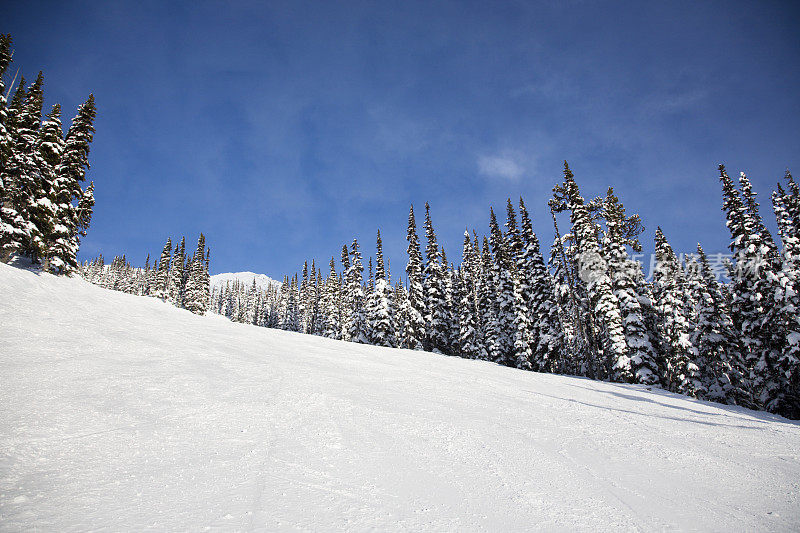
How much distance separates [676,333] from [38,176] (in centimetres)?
5067

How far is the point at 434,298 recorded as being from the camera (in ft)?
152

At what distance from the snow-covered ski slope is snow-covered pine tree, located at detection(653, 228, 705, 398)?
20298 millimetres

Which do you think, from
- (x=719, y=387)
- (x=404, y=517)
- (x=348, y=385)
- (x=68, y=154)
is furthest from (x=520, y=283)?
(x=68, y=154)

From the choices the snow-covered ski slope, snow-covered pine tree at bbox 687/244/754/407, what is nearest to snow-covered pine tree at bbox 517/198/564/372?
snow-covered pine tree at bbox 687/244/754/407

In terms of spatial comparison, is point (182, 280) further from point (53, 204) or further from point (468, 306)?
point (468, 306)

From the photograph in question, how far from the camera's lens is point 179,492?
17.4ft

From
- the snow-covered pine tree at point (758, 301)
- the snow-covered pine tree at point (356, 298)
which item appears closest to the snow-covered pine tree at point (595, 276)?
the snow-covered pine tree at point (758, 301)

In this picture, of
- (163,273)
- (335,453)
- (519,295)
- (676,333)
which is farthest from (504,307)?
(163,273)

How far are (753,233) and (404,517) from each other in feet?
111

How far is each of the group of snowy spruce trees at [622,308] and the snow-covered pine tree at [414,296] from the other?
0.48ft

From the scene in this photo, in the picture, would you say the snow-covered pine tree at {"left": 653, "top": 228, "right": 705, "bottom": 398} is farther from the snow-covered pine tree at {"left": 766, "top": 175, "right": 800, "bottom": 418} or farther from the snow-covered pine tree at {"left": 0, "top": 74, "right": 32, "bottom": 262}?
the snow-covered pine tree at {"left": 0, "top": 74, "right": 32, "bottom": 262}

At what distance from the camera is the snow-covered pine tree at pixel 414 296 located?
43688 millimetres

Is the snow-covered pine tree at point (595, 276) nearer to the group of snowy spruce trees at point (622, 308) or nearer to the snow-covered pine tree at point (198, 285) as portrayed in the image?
the group of snowy spruce trees at point (622, 308)

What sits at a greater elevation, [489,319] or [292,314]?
[292,314]
